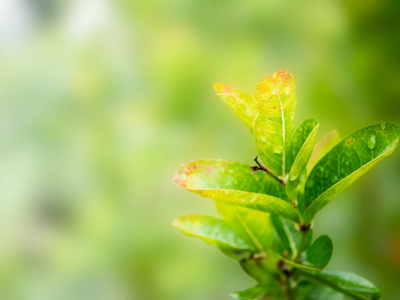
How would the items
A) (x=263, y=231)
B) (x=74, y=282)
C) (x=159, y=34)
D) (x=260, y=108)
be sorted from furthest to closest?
(x=159, y=34), (x=74, y=282), (x=263, y=231), (x=260, y=108)

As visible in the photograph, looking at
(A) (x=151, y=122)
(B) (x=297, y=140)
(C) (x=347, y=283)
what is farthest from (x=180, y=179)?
(A) (x=151, y=122)

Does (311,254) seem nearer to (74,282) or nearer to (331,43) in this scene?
(74,282)

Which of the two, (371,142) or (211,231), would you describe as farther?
(211,231)

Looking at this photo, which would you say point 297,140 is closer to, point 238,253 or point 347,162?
point 347,162

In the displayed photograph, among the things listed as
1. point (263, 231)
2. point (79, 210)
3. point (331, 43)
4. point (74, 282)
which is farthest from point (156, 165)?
point (331, 43)

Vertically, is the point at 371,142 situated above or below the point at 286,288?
above

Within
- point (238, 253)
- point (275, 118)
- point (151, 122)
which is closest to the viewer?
point (275, 118)

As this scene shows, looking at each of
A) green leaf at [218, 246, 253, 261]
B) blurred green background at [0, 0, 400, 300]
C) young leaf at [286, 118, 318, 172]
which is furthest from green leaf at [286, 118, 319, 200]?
blurred green background at [0, 0, 400, 300]
